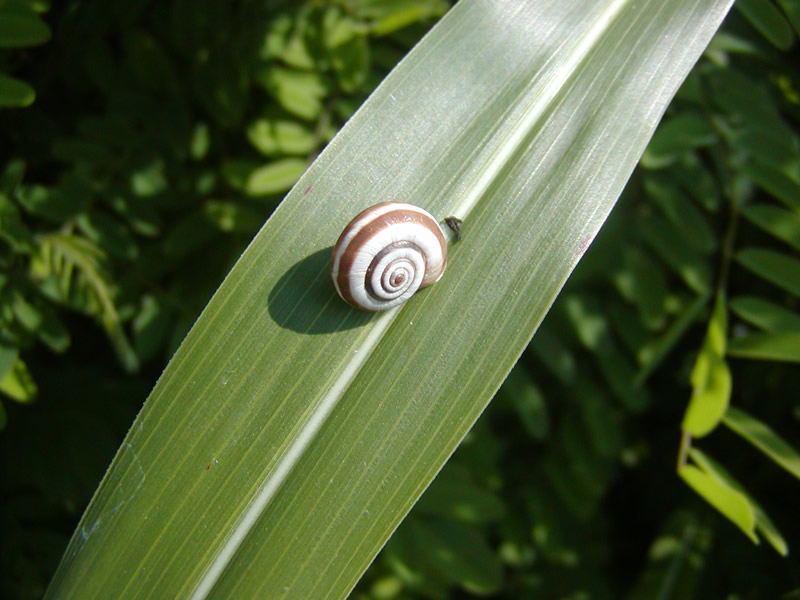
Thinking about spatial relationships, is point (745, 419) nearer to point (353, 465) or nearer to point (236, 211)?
point (353, 465)

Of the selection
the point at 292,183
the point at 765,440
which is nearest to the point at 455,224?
the point at 292,183

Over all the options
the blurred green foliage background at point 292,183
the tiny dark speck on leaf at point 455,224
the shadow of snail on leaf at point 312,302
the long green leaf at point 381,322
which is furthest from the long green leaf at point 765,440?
the shadow of snail on leaf at point 312,302

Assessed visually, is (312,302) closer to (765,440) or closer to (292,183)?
(292,183)

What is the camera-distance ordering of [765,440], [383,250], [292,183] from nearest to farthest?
1. [383,250]
2. [765,440]
3. [292,183]

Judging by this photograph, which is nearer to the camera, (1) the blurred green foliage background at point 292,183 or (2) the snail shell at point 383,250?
(2) the snail shell at point 383,250

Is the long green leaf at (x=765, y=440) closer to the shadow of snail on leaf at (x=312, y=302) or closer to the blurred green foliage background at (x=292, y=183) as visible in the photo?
the blurred green foliage background at (x=292, y=183)
